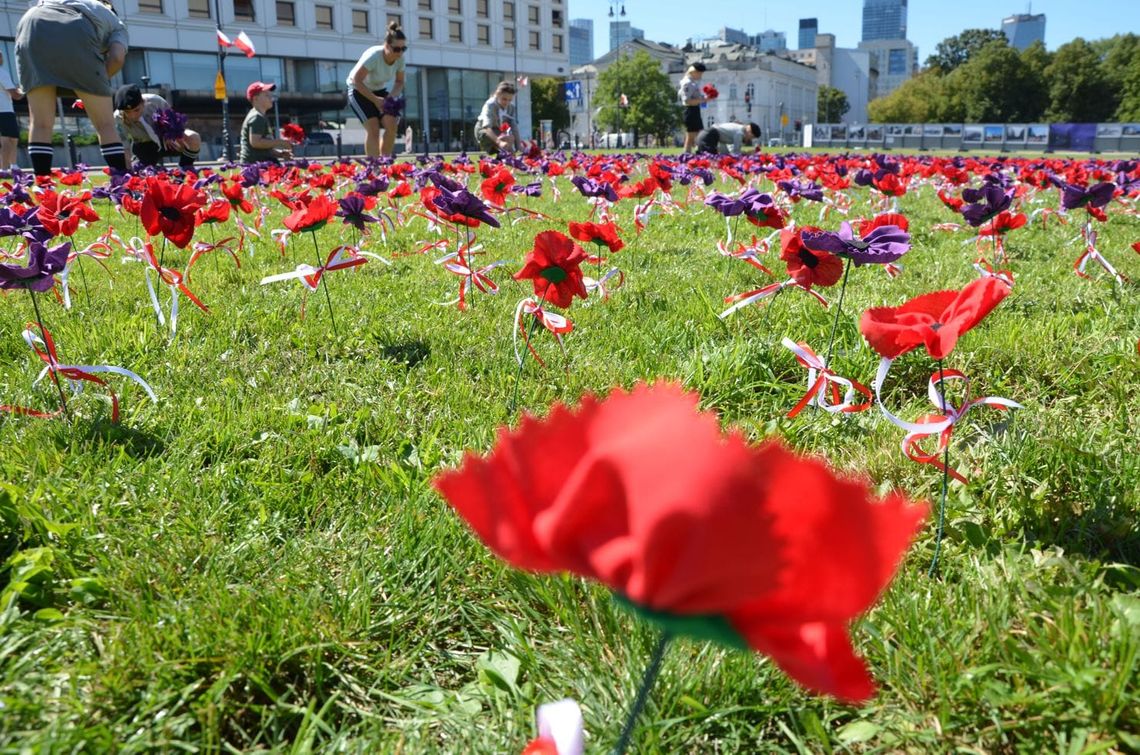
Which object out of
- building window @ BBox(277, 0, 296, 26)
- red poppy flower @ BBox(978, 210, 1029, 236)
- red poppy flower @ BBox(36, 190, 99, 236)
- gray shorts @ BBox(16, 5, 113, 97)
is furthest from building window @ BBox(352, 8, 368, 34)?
red poppy flower @ BBox(978, 210, 1029, 236)

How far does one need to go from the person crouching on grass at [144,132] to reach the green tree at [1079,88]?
74.7 metres

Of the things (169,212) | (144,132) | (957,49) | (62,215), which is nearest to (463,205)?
(169,212)

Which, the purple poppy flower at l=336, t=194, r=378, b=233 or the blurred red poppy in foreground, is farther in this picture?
the purple poppy flower at l=336, t=194, r=378, b=233

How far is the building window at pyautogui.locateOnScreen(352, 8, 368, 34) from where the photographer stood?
52406 millimetres

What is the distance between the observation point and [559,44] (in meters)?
64.7

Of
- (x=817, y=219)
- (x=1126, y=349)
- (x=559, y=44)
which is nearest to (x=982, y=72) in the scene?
(x=559, y=44)

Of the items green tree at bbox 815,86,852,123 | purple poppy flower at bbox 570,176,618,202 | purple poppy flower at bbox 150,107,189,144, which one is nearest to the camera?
purple poppy flower at bbox 570,176,618,202

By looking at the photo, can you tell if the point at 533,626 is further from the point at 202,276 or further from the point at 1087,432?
the point at 202,276

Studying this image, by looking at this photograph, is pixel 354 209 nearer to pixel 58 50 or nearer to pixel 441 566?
pixel 441 566

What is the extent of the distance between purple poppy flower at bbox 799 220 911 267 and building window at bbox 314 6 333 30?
56198mm

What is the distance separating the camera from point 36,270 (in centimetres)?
191

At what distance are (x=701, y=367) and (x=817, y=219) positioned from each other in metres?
5.19

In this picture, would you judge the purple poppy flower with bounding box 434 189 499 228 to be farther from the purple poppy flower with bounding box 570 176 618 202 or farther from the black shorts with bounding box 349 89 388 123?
the black shorts with bounding box 349 89 388 123

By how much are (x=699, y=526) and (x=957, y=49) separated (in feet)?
362
